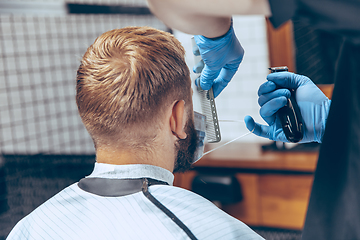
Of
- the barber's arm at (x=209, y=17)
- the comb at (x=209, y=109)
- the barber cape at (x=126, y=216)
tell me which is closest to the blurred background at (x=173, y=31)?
the comb at (x=209, y=109)

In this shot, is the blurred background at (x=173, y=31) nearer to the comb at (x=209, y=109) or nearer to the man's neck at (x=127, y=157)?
the comb at (x=209, y=109)

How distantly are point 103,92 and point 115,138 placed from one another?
0.13 metres

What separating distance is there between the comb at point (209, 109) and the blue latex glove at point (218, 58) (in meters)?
0.02

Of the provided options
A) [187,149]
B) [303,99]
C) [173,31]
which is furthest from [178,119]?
[173,31]

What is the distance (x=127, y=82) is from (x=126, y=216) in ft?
1.07

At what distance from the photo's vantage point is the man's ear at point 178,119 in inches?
35.4

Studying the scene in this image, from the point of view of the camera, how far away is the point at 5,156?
273 centimetres

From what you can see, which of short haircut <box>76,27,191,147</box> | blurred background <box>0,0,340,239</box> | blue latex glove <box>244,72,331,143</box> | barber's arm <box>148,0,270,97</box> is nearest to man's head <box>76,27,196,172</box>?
short haircut <box>76,27,191,147</box>

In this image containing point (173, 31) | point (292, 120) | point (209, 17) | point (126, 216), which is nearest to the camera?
point (209, 17)

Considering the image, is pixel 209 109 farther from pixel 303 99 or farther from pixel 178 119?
pixel 303 99

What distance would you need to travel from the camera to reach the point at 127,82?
0.82 meters

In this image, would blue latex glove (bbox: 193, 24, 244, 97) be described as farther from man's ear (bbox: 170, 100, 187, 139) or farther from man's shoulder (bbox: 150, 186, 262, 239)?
man's shoulder (bbox: 150, 186, 262, 239)

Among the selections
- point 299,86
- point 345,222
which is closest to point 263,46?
point 299,86

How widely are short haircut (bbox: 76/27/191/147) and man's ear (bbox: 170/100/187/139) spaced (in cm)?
3
